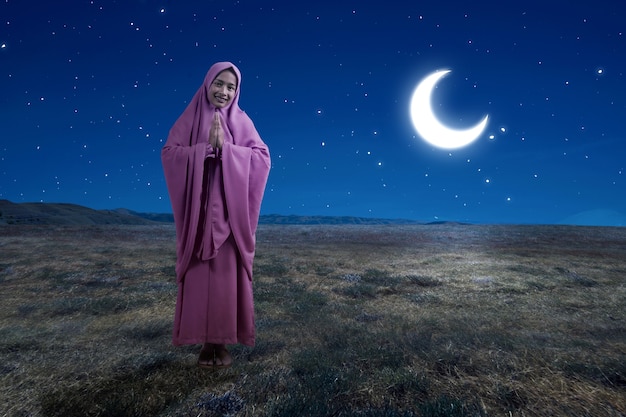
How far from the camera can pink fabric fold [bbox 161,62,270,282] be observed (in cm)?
480

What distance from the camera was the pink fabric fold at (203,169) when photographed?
4.80m

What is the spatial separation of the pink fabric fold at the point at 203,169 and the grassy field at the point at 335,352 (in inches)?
57.2

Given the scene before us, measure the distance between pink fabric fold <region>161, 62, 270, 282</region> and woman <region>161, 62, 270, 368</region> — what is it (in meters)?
0.01

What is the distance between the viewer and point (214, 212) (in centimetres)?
477

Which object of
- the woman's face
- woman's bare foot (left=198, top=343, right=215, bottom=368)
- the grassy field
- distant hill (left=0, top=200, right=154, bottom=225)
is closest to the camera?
the grassy field

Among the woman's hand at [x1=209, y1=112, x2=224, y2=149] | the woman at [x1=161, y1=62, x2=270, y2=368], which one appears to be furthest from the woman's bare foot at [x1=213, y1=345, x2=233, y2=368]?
the woman's hand at [x1=209, y1=112, x2=224, y2=149]

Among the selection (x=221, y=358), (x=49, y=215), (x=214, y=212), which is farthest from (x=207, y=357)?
(x=49, y=215)

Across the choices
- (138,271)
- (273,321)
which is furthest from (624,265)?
(138,271)

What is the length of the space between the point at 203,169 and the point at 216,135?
51cm

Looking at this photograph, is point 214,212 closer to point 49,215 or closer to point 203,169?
→ point 203,169

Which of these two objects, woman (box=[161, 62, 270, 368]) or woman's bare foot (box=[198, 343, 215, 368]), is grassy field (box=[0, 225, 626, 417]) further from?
woman (box=[161, 62, 270, 368])

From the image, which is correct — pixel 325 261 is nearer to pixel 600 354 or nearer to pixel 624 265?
pixel 600 354

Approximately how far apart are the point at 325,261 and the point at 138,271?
7.71 m

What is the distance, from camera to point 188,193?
4.91 metres
